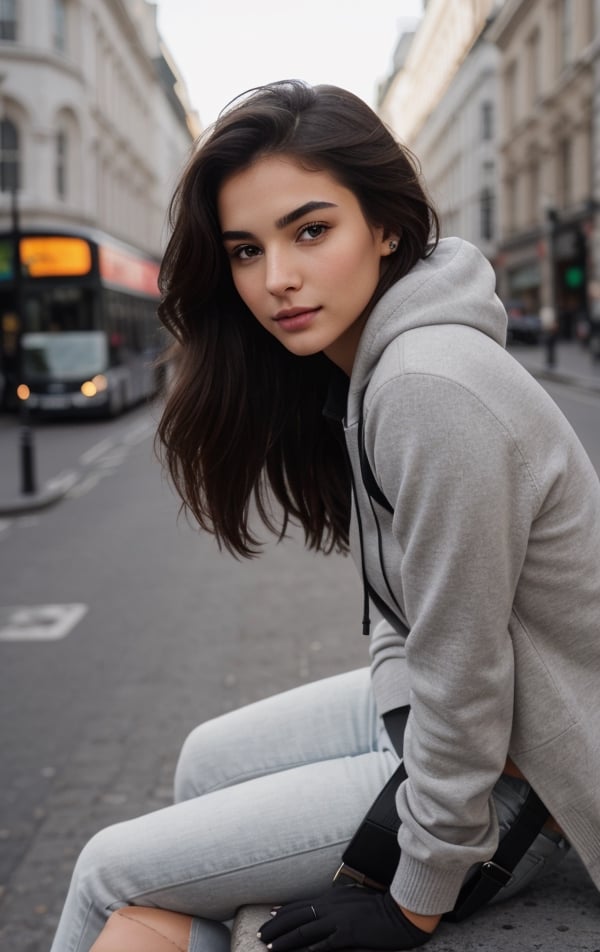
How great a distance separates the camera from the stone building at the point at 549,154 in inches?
1555

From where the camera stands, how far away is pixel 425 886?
5.49ft

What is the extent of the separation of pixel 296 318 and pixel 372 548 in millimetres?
413

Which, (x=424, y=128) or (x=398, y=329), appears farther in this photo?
(x=424, y=128)

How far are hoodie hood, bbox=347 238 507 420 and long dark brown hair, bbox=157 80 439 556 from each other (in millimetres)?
127

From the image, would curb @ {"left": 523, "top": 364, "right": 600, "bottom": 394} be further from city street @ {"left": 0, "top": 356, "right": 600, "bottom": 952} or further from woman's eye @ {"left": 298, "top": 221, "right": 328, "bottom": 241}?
woman's eye @ {"left": 298, "top": 221, "right": 328, "bottom": 241}

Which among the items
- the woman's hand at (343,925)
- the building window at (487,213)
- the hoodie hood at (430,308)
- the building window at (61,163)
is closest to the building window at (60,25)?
the building window at (61,163)

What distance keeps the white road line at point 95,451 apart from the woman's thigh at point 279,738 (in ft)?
45.0

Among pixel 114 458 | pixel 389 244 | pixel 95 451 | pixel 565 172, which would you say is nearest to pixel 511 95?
pixel 565 172

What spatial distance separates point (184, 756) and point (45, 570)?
6619mm

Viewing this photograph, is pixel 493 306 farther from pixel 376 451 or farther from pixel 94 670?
pixel 94 670

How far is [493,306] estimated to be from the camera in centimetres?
177

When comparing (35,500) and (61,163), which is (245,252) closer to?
(35,500)

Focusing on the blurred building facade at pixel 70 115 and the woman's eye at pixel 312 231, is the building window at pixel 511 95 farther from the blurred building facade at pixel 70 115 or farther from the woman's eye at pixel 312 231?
the woman's eye at pixel 312 231

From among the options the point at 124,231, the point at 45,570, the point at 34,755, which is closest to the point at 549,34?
the point at 124,231
